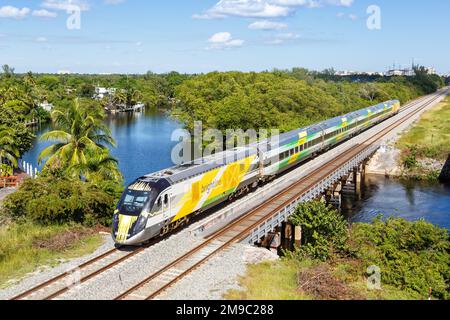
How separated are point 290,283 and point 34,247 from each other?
39.7 ft

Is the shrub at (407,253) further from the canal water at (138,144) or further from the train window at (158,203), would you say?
the canal water at (138,144)

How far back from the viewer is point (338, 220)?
1033 inches

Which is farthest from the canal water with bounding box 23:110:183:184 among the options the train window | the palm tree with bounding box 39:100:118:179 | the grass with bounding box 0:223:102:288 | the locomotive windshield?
the train window

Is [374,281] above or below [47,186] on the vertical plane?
below

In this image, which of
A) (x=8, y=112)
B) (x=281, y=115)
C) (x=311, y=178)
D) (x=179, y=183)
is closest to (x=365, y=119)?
(x=281, y=115)

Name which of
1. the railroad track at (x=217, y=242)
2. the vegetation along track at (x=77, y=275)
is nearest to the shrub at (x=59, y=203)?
the vegetation along track at (x=77, y=275)

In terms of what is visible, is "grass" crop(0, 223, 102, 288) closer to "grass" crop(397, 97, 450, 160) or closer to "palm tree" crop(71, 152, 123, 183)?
"palm tree" crop(71, 152, 123, 183)

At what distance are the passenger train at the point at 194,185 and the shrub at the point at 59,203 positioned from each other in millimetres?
3436

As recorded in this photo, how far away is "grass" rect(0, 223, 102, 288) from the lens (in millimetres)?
20531

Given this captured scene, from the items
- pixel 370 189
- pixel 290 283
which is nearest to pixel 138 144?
pixel 370 189

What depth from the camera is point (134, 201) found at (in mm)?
22984

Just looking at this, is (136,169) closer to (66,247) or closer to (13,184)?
(13,184)
